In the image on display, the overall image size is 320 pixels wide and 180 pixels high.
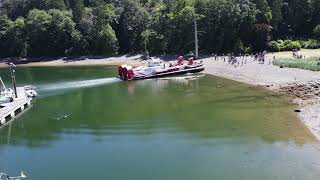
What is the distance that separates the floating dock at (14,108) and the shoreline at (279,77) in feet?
100

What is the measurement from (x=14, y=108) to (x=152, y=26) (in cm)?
5902

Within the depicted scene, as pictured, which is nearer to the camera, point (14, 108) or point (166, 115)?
point (166, 115)

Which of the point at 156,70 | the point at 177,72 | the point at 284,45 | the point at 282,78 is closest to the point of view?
the point at 282,78

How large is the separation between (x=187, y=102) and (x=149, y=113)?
23.3 feet

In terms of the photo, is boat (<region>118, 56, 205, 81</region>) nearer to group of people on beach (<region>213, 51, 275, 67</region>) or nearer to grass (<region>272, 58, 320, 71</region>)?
group of people on beach (<region>213, 51, 275, 67</region>)

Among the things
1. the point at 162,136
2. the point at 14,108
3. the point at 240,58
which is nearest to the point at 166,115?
the point at 162,136

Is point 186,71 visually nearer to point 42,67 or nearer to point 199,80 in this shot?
point 199,80

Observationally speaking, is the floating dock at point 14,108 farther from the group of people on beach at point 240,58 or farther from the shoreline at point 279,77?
the group of people on beach at point 240,58

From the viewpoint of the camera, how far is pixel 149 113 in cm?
5466

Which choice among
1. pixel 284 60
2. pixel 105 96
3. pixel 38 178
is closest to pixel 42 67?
pixel 105 96

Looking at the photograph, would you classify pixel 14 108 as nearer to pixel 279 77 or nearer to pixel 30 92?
pixel 30 92

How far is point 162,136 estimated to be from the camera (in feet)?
148

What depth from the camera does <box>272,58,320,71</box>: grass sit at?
71.1 meters

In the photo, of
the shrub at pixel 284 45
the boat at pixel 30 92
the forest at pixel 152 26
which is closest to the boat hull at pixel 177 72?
the forest at pixel 152 26
